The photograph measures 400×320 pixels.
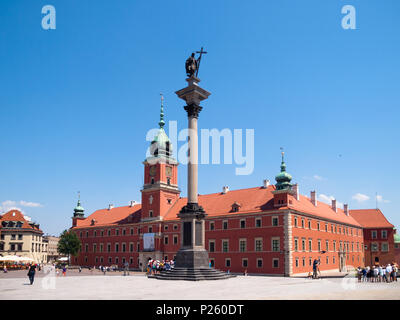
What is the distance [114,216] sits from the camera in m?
76.7

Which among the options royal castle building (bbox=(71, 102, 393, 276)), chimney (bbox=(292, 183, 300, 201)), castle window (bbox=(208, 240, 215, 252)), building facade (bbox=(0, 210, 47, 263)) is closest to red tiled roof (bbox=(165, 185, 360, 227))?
royal castle building (bbox=(71, 102, 393, 276))

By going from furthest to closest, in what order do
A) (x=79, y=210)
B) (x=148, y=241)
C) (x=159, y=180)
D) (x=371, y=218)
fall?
(x=79, y=210)
(x=371, y=218)
(x=159, y=180)
(x=148, y=241)

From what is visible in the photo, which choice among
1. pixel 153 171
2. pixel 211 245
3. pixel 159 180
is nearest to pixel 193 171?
pixel 211 245

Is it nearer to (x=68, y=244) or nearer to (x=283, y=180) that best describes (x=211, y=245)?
(x=283, y=180)

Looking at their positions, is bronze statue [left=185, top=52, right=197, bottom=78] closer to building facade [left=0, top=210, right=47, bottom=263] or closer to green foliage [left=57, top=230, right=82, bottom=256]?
green foliage [left=57, top=230, right=82, bottom=256]

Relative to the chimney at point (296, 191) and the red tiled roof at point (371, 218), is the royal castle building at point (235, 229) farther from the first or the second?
the red tiled roof at point (371, 218)

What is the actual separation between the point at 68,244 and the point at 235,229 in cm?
3588

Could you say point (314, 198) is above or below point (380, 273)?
above

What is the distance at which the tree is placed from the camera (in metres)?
71.6

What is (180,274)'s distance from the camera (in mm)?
28812

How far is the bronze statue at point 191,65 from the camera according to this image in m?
34.1

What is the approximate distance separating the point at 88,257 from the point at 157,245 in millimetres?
21623
